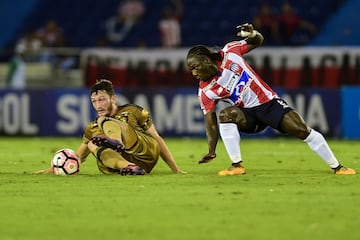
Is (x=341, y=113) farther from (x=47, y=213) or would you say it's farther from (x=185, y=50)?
(x=47, y=213)

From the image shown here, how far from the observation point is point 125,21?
1217 inches

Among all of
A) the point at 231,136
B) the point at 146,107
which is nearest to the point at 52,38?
the point at 146,107

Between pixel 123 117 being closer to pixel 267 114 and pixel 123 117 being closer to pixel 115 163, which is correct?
pixel 115 163

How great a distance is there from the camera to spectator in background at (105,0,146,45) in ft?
101

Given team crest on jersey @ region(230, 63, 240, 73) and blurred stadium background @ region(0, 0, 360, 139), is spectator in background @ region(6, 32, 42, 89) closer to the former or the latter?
blurred stadium background @ region(0, 0, 360, 139)

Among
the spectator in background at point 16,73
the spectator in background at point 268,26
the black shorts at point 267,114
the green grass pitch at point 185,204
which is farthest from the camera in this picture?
the spectator in background at point 268,26

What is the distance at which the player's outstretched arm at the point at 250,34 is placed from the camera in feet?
39.0

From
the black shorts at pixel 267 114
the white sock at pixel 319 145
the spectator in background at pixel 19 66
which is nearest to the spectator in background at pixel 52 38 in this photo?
the spectator in background at pixel 19 66

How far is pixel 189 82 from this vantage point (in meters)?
24.2

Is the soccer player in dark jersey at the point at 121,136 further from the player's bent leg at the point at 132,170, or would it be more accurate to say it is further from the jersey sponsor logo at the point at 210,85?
the jersey sponsor logo at the point at 210,85

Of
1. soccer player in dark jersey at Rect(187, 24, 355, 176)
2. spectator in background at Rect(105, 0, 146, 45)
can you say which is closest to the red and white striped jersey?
soccer player in dark jersey at Rect(187, 24, 355, 176)

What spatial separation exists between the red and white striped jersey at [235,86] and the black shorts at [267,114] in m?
0.06

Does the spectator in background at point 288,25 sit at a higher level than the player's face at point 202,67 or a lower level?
lower

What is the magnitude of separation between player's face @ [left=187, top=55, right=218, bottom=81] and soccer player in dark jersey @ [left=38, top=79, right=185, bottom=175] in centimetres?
91
